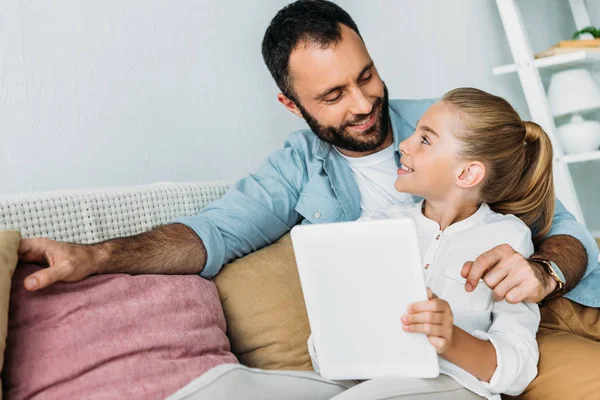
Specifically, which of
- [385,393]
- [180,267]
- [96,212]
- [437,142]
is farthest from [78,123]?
[385,393]

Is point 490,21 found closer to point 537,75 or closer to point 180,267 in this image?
→ point 537,75

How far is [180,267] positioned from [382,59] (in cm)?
154

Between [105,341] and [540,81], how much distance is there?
85.1 inches

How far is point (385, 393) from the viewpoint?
1138mm

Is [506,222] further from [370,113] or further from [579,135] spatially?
[579,135]

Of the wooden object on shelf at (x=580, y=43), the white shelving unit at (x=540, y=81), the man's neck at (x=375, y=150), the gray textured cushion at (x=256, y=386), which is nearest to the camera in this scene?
the gray textured cushion at (x=256, y=386)

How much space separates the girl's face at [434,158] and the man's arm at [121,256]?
0.46 m

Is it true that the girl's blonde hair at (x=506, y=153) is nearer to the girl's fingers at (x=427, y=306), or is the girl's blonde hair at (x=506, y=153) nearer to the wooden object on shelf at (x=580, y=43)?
the girl's fingers at (x=427, y=306)

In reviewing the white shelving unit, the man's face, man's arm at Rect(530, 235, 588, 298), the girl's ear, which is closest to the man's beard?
the man's face

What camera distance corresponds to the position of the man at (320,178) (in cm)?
147

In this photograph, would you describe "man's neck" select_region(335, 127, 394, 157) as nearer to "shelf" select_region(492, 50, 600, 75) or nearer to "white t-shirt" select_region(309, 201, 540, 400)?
"white t-shirt" select_region(309, 201, 540, 400)

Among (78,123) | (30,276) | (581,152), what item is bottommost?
(581,152)

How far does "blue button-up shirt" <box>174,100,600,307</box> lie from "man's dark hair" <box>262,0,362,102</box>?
0.19 m

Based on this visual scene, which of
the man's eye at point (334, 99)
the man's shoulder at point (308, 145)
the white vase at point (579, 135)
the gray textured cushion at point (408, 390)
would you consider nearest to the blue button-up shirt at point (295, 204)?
the man's shoulder at point (308, 145)
